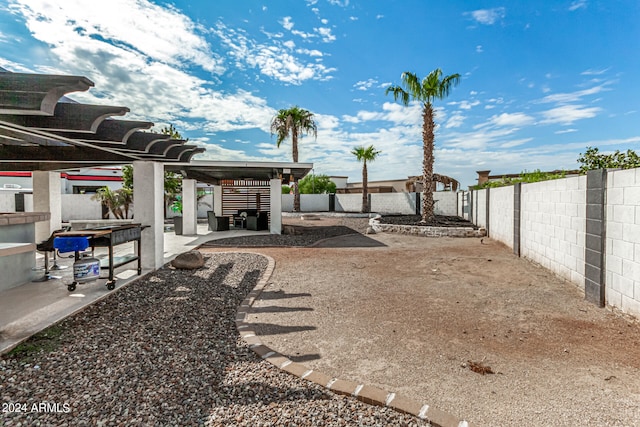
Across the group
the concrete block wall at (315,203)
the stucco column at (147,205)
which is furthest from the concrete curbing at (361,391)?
the concrete block wall at (315,203)

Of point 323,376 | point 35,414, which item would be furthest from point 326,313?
point 35,414

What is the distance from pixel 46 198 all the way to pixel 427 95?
46.2 feet

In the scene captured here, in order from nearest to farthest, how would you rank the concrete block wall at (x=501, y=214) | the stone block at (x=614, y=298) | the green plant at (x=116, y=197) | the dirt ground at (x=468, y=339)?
1. the dirt ground at (x=468, y=339)
2. the stone block at (x=614, y=298)
3. the concrete block wall at (x=501, y=214)
4. the green plant at (x=116, y=197)

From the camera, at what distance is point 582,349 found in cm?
339

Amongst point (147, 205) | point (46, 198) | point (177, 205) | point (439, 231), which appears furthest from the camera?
point (177, 205)

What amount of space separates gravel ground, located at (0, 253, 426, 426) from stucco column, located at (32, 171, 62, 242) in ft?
21.0

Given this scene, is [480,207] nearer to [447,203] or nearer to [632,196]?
[447,203]

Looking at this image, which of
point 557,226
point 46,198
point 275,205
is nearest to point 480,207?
point 557,226

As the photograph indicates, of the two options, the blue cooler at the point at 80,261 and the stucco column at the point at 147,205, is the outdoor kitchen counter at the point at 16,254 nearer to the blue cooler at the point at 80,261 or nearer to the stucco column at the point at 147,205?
the blue cooler at the point at 80,261

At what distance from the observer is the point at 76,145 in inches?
236

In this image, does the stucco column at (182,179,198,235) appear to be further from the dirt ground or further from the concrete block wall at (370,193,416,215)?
the concrete block wall at (370,193,416,215)

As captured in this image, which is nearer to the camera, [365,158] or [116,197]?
[116,197]

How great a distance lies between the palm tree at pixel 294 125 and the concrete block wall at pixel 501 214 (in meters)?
14.8

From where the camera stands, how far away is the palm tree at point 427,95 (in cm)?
1352
